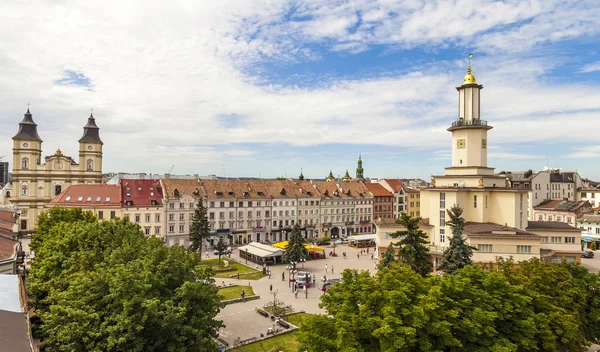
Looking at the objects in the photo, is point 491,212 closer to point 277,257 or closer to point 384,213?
point 277,257

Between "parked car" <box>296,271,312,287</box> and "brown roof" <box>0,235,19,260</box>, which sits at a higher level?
Answer: "brown roof" <box>0,235,19,260</box>

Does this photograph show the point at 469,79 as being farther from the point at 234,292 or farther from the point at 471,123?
the point at 234,292

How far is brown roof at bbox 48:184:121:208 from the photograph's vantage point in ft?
196

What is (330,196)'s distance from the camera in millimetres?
78000

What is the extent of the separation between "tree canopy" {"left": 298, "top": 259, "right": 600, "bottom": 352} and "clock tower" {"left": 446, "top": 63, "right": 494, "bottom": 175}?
24.1 meters

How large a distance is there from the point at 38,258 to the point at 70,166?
55.2m

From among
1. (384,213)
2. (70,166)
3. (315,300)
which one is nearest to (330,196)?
(384,213)

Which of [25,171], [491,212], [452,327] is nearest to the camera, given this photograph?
[452,327]

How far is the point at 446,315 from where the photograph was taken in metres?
15.8

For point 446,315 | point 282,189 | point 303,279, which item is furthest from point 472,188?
point 282,189

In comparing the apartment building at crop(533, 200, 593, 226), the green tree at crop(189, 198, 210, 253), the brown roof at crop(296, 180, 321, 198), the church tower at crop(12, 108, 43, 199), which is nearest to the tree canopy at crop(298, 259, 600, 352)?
the green tree at crop(189, 198, 210, 253)

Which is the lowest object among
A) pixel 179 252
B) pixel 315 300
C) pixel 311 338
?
pixel 315 300

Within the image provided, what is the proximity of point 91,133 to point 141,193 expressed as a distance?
2656 cm

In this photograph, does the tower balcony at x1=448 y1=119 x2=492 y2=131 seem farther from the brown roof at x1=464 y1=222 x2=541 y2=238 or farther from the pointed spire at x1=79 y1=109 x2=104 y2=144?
the pointed spire at x1=79 y1=109 x2=104 y2=144
